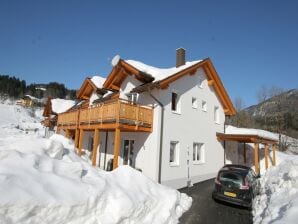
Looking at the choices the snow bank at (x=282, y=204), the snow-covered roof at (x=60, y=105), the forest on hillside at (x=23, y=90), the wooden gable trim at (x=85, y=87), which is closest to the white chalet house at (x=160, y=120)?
the wooden gable trim at (x=85, y=87)

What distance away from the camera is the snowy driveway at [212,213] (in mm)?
9918

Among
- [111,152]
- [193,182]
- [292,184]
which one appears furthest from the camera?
[111,152]

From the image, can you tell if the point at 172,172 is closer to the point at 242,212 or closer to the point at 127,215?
the point at 242,212

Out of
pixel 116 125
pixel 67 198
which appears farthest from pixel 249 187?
pixel 67 198

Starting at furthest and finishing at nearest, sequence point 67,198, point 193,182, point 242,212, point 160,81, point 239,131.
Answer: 1. point 239,131
2. point 193,182
3. point 160,81
4. point 242,212
5. point 67,198

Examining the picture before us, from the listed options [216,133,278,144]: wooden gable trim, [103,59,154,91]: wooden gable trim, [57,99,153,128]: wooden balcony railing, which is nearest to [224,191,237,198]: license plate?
[57,99,153,128]: wooden balcony railing

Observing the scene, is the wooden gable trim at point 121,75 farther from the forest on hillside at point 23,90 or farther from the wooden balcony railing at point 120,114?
the forest on hillside at point 23,90

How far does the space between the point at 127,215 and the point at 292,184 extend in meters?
7.02

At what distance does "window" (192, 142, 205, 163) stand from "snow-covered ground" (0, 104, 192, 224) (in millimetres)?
7673

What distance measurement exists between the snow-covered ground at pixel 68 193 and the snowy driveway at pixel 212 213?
0.54m

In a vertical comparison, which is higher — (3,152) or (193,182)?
(3,152)

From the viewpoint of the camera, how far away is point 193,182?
56.9 ft

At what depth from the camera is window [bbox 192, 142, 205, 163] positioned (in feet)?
60.2

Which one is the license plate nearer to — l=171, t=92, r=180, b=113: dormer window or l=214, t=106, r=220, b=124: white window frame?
l=171, t=92, r=180, b=113: dormer window
